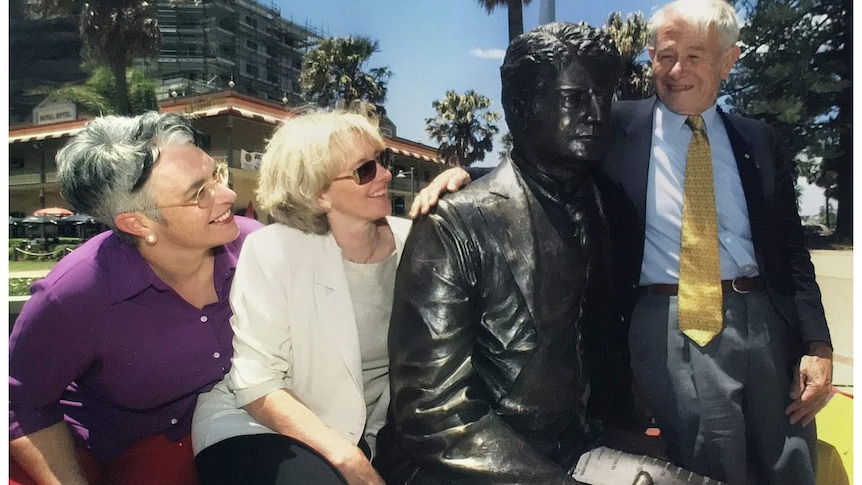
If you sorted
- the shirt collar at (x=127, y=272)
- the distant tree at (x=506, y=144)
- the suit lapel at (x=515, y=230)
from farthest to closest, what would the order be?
1. the distant tree at (x=506, y=144)
2. the shirt collar at (x=127, y=272)
3. the suit lapel at (x=515, y=230)

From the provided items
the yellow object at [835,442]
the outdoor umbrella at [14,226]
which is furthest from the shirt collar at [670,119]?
the outdoor umbrella at [14,226]

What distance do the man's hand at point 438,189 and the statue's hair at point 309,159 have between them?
234mm

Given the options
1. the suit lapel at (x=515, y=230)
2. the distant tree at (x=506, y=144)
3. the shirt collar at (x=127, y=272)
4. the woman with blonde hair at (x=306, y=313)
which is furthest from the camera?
the distant tree at (x=506, y=144)

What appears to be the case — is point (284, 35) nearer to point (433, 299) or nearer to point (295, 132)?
point (295, 132)

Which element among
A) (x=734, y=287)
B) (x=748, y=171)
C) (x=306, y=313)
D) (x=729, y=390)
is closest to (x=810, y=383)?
(x=729, y=390)

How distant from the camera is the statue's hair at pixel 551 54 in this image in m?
1.58

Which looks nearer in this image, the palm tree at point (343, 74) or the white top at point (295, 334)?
the white top at point (295, 334)

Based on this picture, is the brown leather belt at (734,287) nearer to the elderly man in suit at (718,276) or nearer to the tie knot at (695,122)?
the elderly man in suit at (718,276)

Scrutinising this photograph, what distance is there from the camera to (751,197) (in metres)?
1.95

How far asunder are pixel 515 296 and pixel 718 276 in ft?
2.29

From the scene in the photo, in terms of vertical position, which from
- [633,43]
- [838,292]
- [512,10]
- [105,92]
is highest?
[512,10]

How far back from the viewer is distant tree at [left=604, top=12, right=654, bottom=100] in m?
1.99

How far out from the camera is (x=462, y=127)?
2.02 m

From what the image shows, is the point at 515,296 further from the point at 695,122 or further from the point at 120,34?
the point at 120,34
